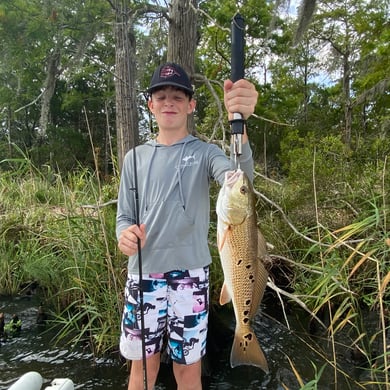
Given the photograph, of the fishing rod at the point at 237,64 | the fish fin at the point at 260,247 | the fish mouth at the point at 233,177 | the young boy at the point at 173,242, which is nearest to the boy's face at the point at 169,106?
the young boy at the point at 173,242

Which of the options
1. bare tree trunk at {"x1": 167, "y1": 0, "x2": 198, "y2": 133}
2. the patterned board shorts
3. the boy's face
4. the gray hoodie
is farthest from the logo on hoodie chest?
bare tree trunk at {"x1": 167, "y1": 0, "x2": 198, "y2": 133}

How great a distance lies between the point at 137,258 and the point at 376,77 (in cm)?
1641

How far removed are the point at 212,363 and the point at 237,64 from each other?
9.08 feet

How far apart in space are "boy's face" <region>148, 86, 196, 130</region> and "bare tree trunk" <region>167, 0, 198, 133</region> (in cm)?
169

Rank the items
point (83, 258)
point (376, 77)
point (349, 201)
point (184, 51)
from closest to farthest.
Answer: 1. point (83, 258)
2. point (184, 51)
3. point (349, 201)
4. point (376, 77)

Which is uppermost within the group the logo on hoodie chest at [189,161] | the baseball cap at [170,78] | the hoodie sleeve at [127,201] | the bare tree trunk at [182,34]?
the bare tree trunk at [182,34]

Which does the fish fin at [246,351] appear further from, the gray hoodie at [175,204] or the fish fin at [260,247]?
the gray hoodie at [175,204]

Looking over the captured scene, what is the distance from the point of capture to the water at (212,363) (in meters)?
3.27

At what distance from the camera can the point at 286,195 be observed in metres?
5.71

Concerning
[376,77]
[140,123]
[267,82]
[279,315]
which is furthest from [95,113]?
[279,315]

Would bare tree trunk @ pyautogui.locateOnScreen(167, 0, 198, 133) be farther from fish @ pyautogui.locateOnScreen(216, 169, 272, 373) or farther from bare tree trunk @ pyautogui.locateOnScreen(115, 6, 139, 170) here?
fish @ pyautogui.locateOnScreen(216, 169, 272, 373)

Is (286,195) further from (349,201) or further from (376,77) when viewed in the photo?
(376,77)

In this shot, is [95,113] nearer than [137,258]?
No

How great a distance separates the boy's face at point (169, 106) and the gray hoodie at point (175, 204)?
0.44 ft
